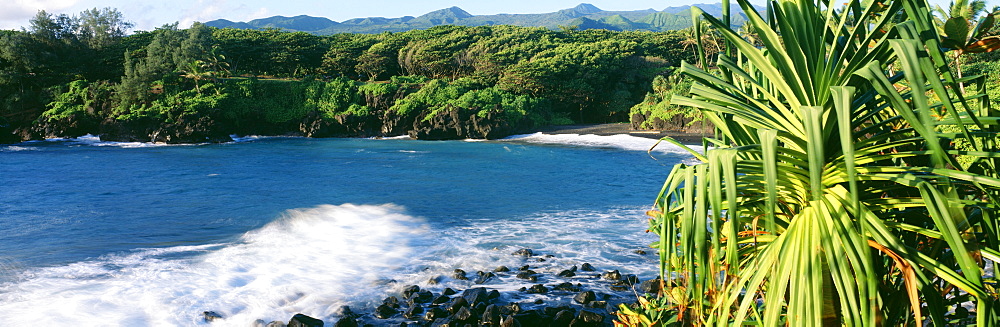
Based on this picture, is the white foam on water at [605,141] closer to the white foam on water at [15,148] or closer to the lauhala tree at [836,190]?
the lauhala tree at [836,190]

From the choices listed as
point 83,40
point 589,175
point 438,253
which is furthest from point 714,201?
point 83,40

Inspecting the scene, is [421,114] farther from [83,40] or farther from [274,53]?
[83,40]

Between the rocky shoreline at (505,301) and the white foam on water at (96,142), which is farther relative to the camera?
the white foam on water at (96,142)

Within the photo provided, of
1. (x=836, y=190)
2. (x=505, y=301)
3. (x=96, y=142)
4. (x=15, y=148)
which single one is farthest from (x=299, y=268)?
(x=96, y=142)

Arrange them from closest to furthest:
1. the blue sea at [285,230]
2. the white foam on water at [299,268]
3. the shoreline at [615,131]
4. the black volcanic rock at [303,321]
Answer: the black volcanic rock at [303,321], the white foam on water at [299,268], the blue sea at [285,230], the shoreline at [615,131]

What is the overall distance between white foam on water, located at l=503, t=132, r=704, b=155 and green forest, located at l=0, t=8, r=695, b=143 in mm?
3227

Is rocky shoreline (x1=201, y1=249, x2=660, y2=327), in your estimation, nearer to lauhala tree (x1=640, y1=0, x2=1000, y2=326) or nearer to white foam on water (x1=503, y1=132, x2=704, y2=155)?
lauhala tree (x1=640, y1=0, x2=1000, y2=326)

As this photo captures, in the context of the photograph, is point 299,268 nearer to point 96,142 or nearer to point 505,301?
point 505,301

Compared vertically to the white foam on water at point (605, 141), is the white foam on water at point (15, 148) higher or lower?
higher

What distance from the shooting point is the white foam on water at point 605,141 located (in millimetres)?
32969

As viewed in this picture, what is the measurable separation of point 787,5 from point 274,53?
59.2 meters

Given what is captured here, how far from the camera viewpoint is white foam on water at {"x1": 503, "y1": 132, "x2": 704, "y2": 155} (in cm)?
3297

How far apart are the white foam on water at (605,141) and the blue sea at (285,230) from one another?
3697 millimetres

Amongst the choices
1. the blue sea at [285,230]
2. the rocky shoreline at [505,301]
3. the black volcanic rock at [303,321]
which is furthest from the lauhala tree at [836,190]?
the black volcanic rock at [303,321]
